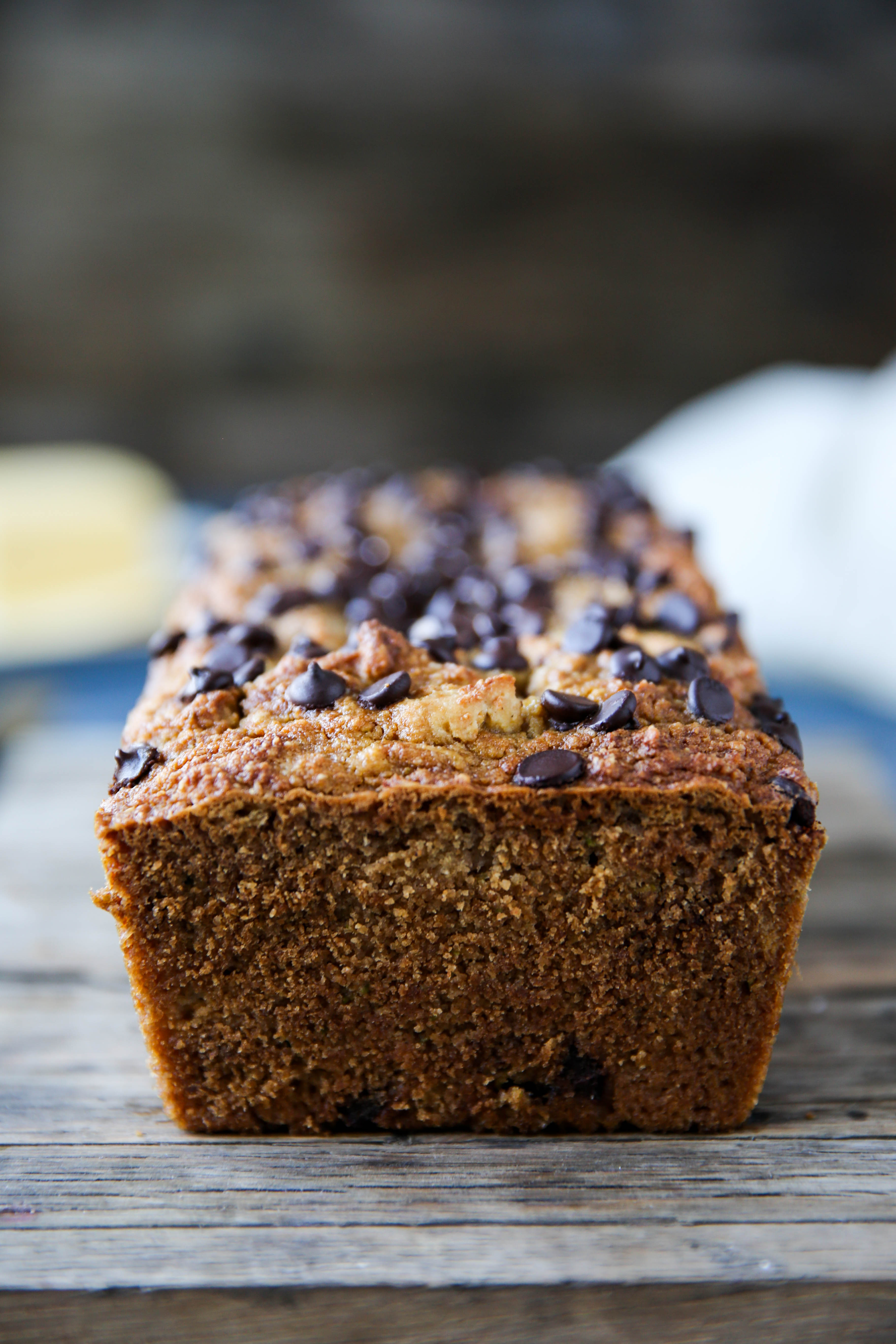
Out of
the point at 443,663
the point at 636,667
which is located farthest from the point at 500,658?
the point at 636,667

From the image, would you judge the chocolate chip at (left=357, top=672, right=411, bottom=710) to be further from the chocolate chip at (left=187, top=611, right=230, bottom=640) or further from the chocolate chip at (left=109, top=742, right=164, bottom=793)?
the chocolate chip at (left=187, top=611, right=230, bottom=640)

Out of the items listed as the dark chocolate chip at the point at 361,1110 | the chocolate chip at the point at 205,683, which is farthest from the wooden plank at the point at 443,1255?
the chocolate chip at the point at 205,683

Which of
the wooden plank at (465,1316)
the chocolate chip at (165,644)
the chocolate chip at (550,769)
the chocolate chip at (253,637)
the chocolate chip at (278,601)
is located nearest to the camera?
the wooden plank at (465,1316)

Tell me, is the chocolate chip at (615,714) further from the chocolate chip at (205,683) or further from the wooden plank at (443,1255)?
the wooden plank at (443,1255)

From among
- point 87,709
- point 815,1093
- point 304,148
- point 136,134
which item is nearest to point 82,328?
point 136,134

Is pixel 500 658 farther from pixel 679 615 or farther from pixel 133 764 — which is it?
pixel 133 764

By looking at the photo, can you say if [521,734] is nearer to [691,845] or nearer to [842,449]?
[691,845]

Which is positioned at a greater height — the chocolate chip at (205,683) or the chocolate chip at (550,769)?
the chocolate chip at (205,683)
